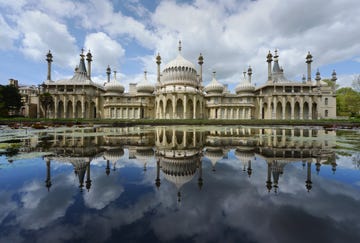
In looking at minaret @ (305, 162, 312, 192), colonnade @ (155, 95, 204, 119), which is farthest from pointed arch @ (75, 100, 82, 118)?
minaret @ (305, 162, 312, 192)

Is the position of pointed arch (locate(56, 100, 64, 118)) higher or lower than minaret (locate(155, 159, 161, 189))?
higher

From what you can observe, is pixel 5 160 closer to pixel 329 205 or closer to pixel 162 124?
pixel 329 205

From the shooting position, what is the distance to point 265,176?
5656mm

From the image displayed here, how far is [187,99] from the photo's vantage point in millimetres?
49781

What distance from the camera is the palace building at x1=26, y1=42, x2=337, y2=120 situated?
171ft

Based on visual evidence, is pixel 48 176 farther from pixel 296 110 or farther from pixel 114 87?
pixel 296 110

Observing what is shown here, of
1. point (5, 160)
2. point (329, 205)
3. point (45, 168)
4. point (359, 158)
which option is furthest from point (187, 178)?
point (359, 158)

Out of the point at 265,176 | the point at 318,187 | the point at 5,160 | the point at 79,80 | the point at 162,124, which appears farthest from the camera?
the point at 79,80

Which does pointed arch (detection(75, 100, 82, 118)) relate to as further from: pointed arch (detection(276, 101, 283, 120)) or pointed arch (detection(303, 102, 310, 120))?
pointed arch (detection(303, 102, 310, 120))

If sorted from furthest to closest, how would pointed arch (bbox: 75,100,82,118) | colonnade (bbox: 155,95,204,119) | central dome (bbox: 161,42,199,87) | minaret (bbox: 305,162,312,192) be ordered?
1. pointed arch (bbox: 75,100,82,118)
2. central dome (bbox: 161,42,199,87)
3. colonnade (bbox: 155,95,204,119)
4. minaret (bbox: 305,162,312,192)

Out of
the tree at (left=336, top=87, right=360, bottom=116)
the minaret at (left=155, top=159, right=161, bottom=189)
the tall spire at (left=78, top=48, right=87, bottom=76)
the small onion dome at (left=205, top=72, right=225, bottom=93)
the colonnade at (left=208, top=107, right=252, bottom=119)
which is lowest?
the minaret at (left=155, top=159, right=161, bottom=189)

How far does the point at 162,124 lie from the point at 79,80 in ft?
143

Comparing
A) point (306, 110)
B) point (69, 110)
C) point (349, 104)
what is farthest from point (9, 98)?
point (349, 104)

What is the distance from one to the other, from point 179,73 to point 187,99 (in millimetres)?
8721
